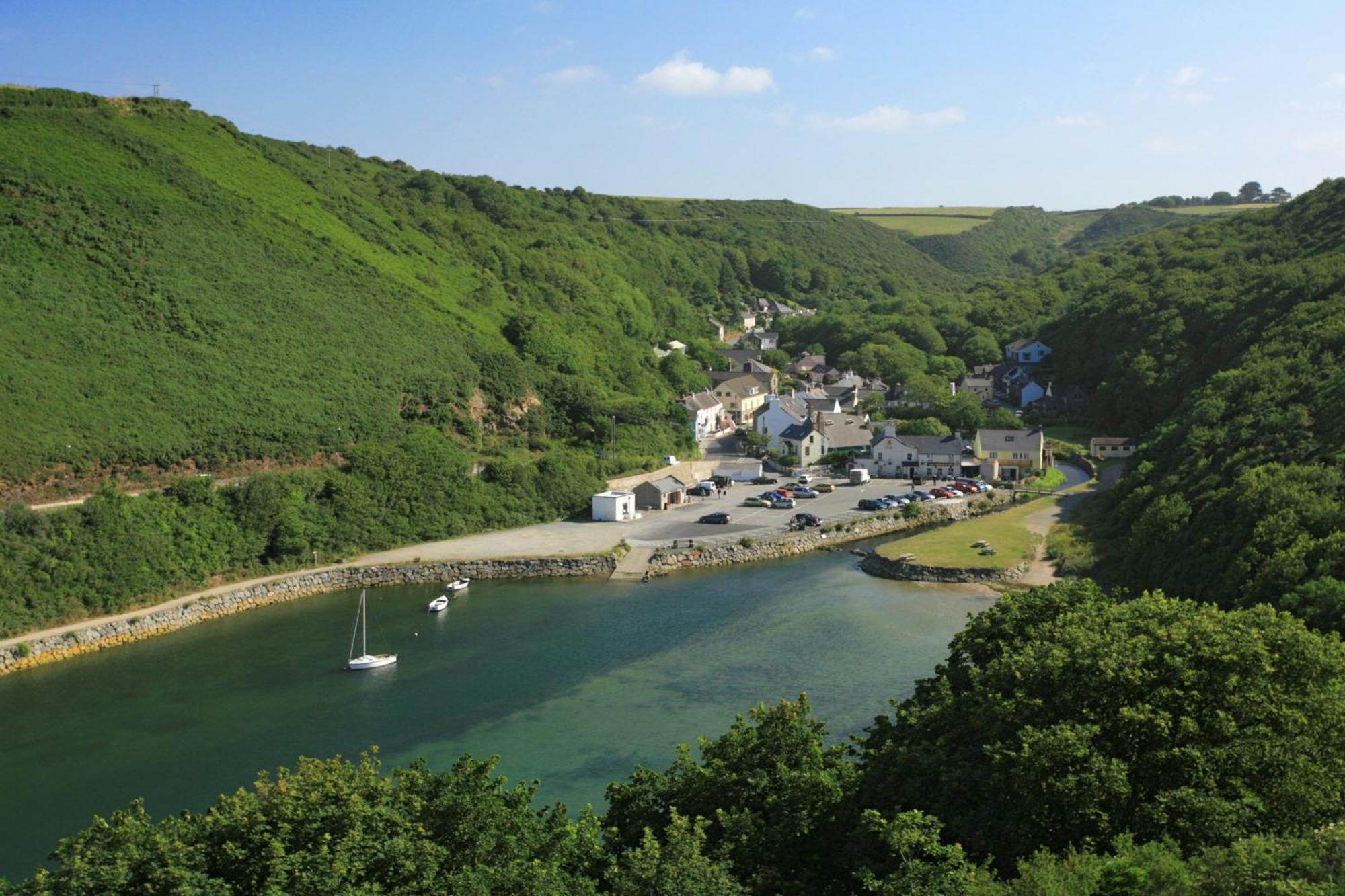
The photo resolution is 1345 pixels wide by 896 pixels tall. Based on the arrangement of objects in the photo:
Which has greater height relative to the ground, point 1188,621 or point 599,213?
point 599,213

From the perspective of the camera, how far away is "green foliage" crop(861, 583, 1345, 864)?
435 inches

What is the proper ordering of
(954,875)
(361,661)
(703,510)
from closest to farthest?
(954,875) → (361,661) → (703,510)

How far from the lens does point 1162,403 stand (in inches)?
1849

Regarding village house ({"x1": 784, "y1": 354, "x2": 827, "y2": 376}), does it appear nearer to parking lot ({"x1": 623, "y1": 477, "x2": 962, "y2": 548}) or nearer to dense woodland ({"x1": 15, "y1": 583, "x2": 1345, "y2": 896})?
parking lot ({"x1": 623, "y1": 477, "x2": 962, "y2": 548})

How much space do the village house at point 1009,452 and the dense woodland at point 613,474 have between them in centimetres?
621

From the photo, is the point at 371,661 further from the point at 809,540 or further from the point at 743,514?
the point at 743,514

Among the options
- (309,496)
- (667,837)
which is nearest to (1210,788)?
(667,837)

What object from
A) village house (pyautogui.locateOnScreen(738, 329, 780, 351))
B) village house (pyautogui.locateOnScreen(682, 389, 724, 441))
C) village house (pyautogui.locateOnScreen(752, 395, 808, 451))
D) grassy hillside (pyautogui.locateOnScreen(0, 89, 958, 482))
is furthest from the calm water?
village house (pyautogui.locateOnScreen(738, 329, 780, 351))

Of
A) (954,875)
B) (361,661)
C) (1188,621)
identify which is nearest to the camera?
(954,875)

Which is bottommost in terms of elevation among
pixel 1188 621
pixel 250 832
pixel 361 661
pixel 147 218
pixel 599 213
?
pixel 361 661

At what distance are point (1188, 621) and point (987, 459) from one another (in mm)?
31030

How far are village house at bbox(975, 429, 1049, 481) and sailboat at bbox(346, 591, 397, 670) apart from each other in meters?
25.4

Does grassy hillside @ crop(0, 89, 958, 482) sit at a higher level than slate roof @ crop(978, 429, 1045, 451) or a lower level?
higher

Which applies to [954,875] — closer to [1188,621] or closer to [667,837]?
[667,837]
